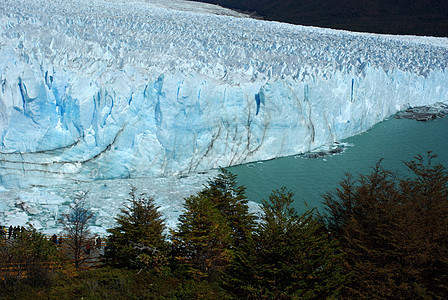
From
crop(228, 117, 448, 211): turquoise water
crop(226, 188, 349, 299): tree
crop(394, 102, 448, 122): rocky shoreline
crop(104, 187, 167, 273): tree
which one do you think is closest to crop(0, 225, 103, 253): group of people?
crop(104, 187, 167, 273): tree

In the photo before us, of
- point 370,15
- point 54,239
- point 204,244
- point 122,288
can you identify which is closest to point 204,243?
point 204,244

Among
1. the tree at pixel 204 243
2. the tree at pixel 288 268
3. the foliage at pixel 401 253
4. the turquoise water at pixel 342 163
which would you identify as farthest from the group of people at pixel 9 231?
the foliage at pixel 401 253

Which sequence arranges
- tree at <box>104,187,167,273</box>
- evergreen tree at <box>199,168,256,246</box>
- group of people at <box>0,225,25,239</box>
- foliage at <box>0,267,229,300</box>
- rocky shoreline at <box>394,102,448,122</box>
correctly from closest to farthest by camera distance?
foliage at <box>0,267,229,300</box> < tree at <box>104,187,167,273</box> < evergreen tree at <box>199,168,256,246</box> < group of people at <box>0,225,25,239</box> < rocky shoreline at <box>394,102,448,122</box>

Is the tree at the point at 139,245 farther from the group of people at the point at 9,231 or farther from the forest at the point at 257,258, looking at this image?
the group of people at the point at 9,231

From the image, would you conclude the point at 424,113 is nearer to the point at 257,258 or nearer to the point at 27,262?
the point at 257,258

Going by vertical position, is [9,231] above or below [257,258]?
below

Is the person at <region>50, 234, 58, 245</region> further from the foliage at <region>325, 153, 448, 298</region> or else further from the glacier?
the foliage at <region>325, 153, 448, 298</region>

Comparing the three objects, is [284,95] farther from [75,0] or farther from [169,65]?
[75,0]
